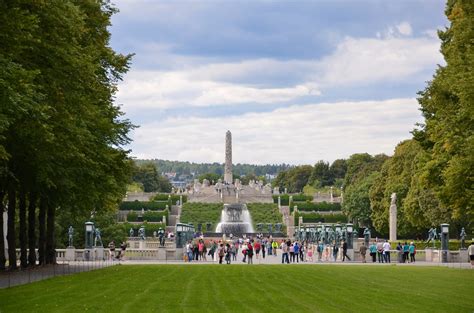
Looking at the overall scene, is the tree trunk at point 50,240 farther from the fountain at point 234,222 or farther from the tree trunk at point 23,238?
the fountain at point 234,222

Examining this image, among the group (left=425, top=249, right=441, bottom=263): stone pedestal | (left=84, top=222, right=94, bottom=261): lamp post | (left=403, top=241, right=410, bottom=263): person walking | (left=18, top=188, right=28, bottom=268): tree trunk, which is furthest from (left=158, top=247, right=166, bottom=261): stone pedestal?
(left=18, top=188, right=28, bottom=268): tree trunk

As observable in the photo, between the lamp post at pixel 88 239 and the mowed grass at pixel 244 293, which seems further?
the lamp post at pixel 88 239

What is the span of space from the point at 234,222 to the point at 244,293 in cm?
9020

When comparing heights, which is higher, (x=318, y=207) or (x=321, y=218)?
(x=318, y=207)

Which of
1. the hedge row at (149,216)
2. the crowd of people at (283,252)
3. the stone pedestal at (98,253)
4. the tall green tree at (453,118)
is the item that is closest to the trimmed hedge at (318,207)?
the hedge row at (149,216)

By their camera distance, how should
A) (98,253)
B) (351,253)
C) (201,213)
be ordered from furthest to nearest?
(201,213), (98,253), (351,253)

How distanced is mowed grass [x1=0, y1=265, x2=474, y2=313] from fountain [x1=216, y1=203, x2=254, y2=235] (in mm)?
70638

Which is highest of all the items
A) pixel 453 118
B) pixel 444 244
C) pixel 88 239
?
pixel 453 118

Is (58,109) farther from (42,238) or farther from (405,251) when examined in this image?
(405,251)

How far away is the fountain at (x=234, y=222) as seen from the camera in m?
107

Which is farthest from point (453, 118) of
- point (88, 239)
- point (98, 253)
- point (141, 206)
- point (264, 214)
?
point (141, 206)

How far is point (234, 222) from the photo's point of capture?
379ft

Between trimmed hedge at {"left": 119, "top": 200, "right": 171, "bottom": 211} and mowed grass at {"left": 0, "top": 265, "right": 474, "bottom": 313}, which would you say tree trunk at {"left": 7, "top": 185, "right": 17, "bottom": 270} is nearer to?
mowed grass at {"left": 0, "top": 265, "right": 474, "bottom": 313}

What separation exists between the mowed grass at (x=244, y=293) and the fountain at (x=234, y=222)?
70.6m
